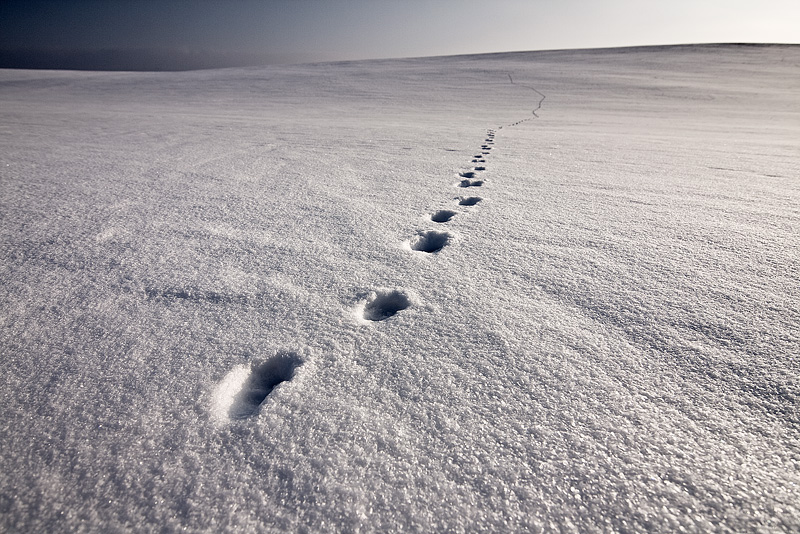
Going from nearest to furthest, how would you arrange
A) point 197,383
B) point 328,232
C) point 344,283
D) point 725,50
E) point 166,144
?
point 197,383
point 344,283
point 328,232
point 166,144
point 725,50

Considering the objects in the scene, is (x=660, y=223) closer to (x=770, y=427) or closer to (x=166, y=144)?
(x=770, y=427)

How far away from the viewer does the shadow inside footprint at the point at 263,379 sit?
69 cm

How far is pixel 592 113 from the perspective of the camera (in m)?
5.46

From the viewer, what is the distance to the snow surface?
1.72 ft

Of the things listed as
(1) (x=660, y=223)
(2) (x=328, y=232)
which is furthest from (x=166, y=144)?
(1) (x=660, y=223)

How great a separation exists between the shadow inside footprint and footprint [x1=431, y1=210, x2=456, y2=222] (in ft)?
2.91

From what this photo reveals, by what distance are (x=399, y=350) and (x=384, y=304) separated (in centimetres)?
22

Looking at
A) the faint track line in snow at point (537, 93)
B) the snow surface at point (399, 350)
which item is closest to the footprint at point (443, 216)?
the snow surface at point (399, 350)

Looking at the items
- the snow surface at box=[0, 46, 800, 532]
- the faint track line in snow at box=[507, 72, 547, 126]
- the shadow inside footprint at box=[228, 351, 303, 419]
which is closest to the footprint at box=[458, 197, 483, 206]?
the snow surface at box=[0, 46, 800, 532]

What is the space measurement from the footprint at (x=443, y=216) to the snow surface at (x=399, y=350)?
10 mm

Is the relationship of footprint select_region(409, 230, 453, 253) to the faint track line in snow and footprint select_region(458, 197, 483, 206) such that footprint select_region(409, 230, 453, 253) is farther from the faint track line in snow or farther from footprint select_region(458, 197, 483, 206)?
the faint track line in snow

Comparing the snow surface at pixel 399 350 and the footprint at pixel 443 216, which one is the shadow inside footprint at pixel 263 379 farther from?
the footprint at pixel 443 216

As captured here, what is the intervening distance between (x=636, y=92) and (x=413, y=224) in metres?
7.75

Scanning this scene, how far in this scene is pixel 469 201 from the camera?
168cm
